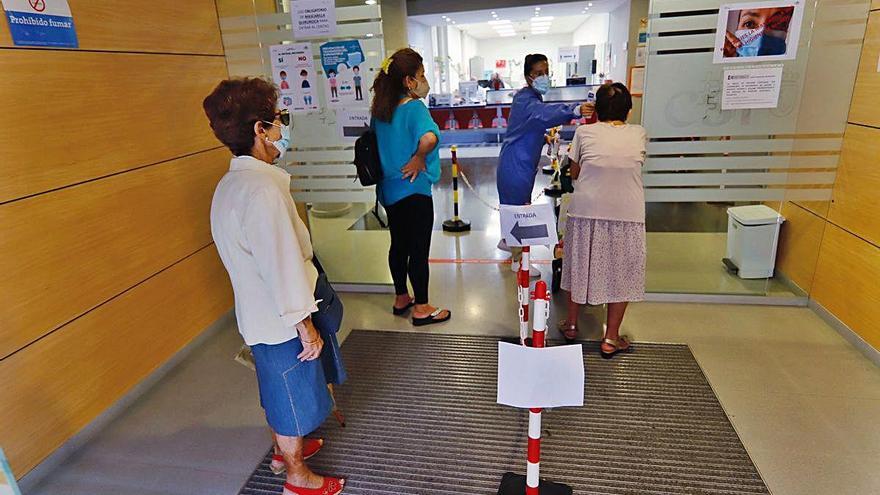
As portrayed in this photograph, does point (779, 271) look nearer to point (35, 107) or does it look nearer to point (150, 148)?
point (150, 148)

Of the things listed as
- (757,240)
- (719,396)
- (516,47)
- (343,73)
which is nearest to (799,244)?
(757,240)

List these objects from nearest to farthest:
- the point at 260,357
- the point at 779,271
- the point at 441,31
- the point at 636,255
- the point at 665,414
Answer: the point at 260,357
the point at 665,414
the point at 636,255
the point at 779,271
the point at 441,31

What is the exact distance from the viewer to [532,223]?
2.23 m

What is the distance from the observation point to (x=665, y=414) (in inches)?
94.5

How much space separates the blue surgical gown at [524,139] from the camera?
3279 mm

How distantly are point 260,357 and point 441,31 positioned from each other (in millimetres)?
16358

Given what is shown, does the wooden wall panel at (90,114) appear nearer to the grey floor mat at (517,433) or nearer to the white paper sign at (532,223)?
the grey floor mat at (517,433)

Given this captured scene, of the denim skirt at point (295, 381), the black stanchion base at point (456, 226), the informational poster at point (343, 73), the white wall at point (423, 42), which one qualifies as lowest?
the black stanchion base at point (456, 226)

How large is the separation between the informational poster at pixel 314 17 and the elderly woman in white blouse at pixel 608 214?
6.09 ft

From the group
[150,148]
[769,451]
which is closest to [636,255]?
[769,451]

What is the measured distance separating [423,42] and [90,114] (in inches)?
490

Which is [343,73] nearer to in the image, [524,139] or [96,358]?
[524,139]

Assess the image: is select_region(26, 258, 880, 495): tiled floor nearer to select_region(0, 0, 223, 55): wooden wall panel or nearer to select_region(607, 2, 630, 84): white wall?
select_region(0, 0, 223, 55): wooden wall panel

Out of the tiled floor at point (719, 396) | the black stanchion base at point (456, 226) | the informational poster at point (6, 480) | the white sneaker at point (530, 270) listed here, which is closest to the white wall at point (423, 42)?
the black stanchion base at point (456, 226)
